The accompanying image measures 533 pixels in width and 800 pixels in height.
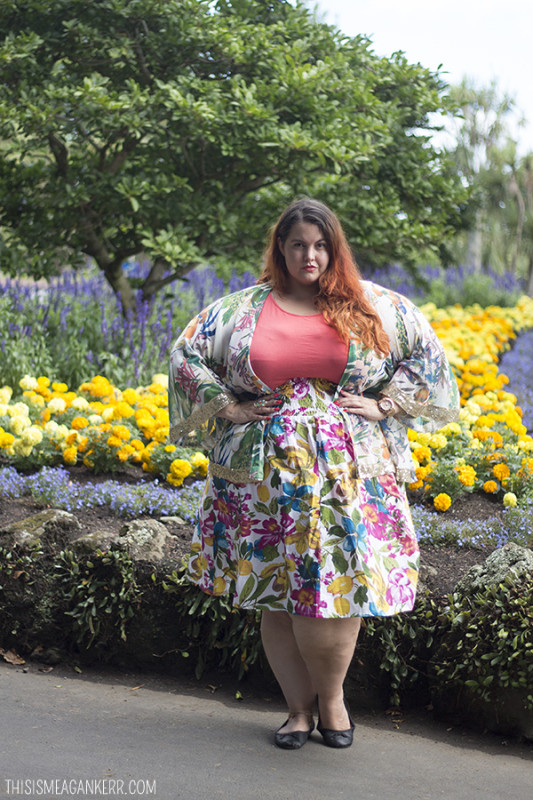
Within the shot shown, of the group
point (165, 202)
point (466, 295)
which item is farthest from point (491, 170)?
point (165, 202)

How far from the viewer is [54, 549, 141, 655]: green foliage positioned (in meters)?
3.24

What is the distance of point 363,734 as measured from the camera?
2.82m

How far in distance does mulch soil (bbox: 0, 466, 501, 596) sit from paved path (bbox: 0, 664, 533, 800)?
55 centimetres

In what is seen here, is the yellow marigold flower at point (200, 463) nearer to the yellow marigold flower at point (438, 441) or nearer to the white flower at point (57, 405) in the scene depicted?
the white flower at point (57, 405)

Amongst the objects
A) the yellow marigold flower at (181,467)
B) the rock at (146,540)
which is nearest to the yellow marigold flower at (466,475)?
the yellow marigold flower at (181,467)

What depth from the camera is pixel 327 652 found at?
2512 millimetres

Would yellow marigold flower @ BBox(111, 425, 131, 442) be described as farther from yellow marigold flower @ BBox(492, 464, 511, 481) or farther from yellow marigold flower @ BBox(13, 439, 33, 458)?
yellow marigold flower @ BBox(492, 464, 511, 481)

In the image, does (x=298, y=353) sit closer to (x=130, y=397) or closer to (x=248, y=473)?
(x=248, y=473)

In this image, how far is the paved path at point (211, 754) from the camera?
7.86 feet

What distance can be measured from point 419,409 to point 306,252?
628 mm

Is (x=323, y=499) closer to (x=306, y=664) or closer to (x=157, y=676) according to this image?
(x=306, y=664)

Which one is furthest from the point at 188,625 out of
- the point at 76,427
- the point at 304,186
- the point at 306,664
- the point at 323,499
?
the point at 304,186

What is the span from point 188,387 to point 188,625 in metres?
1.05

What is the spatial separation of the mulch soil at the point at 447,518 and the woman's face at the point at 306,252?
1.24 meters
